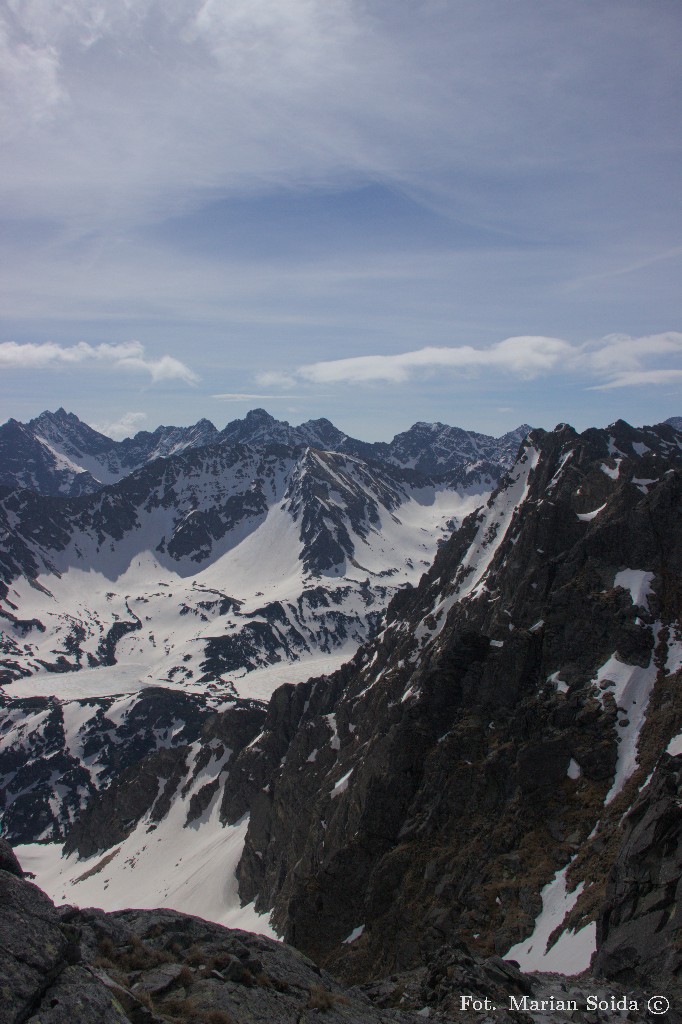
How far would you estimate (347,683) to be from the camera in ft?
401

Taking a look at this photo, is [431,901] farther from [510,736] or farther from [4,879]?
[4,879]

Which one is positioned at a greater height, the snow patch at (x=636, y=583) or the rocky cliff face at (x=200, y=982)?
the snow patch at (x=636, y=583)

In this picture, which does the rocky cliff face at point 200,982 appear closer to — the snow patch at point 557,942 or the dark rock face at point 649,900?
the dark rock face at point 649,900

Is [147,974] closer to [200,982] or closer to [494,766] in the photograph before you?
[200,982]

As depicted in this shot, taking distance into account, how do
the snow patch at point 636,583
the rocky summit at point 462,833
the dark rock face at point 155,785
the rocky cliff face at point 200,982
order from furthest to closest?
the dark rock face at point 155,785, the snow patch at point 636,583, the rocky summit at point 462,833, the rocky cliff face at point 200,982

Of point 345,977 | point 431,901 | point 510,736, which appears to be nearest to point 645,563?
point 510,736

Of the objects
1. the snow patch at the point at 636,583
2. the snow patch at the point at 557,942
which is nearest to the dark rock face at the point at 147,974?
the snow patch at the point at 557,942

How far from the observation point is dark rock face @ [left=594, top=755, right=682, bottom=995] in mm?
27641

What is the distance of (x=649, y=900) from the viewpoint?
99.5 feet

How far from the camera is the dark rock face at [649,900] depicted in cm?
2764

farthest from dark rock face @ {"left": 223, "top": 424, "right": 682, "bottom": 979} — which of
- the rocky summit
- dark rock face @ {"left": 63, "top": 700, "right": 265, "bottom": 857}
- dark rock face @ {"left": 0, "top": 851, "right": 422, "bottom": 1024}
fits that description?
dark rock face @ {"left": 63, "top": 700, "right": 265, "bottom": 857}

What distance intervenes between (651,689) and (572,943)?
22037mm

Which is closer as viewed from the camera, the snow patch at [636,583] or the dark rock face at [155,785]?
the snow patch at [636,583]

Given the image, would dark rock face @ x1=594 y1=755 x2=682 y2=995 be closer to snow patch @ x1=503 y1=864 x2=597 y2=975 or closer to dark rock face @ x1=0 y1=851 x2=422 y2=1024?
snow patch @ x1=503 y1=864 x2=597 y2=975
